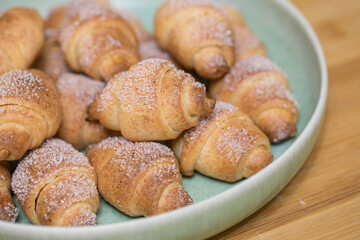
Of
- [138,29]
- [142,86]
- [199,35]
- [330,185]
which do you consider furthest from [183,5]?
[330,185]

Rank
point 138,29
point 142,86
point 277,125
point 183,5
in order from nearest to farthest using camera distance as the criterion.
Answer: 1. point 142,86
2. point 277,125
3. point 183,5
4. point 138,29

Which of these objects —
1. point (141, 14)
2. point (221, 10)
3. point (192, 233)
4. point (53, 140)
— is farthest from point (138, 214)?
point (141, 14)

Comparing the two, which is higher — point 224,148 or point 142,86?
point 142,86

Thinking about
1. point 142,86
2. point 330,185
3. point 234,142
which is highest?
point 142,86

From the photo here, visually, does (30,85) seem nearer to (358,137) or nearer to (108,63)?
(108,63)

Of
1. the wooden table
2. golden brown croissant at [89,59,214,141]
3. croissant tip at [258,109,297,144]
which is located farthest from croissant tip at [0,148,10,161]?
croissant tip at [258,109,297,144]

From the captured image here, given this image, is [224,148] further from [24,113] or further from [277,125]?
[24,113]

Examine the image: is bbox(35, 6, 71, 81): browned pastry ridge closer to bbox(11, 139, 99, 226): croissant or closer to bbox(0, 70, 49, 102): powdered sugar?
bbox(0, 70, 49, 102): powdered sugar
